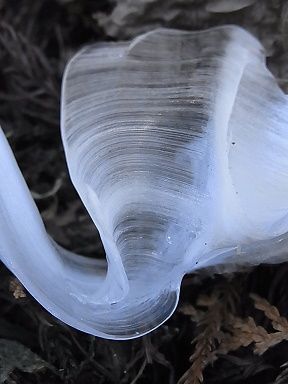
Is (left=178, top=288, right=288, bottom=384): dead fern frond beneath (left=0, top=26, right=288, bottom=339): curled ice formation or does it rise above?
beneath

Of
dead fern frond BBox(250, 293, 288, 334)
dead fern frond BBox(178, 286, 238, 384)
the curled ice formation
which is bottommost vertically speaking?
dead fern frond BBox(178, 286, 238, 384)

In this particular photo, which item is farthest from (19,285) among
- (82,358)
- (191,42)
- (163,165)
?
(191,42)

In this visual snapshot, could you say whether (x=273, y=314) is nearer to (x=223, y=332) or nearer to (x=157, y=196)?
(x=223, y=332)

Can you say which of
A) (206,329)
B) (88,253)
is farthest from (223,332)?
(88,253)

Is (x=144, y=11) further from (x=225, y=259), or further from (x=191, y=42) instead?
(x=225, y=259)

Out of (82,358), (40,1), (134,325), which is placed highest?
(40,1)
